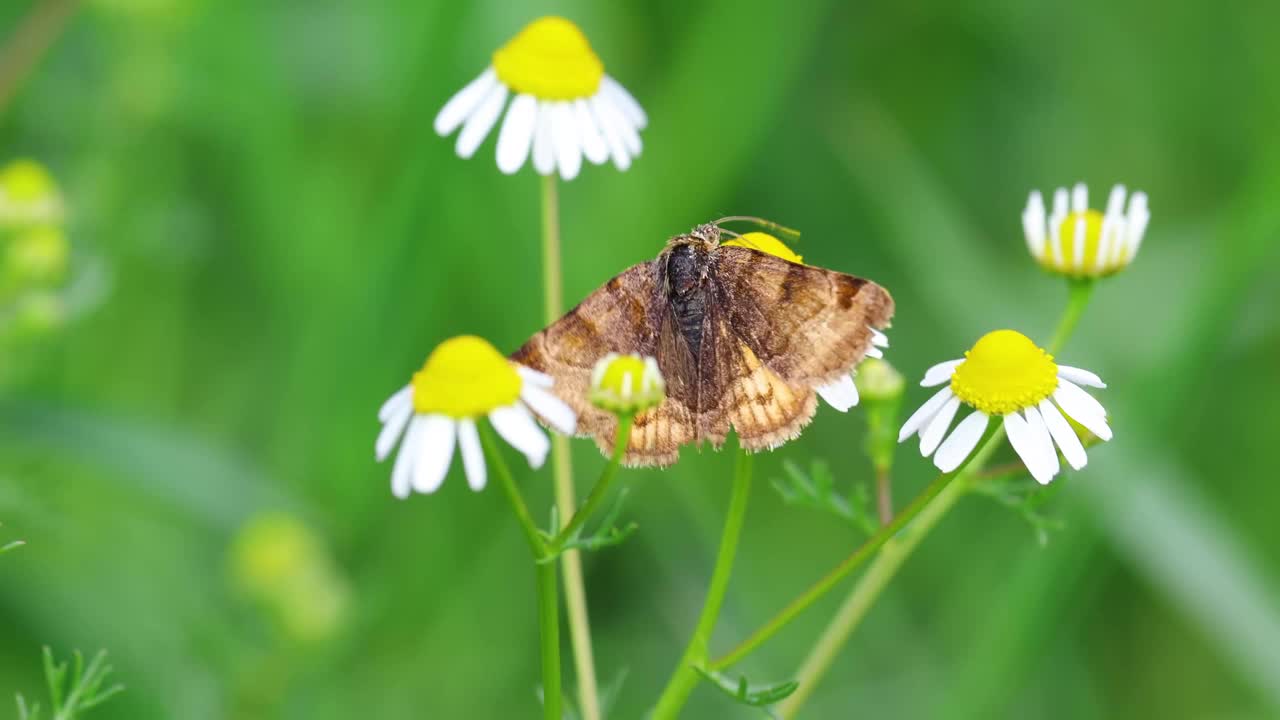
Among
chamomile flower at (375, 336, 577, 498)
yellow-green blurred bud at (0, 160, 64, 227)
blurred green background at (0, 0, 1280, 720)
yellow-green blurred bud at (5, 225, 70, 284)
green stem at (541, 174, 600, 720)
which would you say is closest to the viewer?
chamomile flower at (375, 336, 577, 498)

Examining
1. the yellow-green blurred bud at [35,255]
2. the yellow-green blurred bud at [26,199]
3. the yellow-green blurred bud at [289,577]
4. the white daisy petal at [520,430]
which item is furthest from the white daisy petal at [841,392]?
the yellow-green blurred bud at [26,199]

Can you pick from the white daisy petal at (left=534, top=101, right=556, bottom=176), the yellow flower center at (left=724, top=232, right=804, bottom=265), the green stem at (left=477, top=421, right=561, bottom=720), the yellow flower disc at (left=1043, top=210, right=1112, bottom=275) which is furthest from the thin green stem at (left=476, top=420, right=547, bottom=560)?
the yellow flower disc at (left=1043, top=210, right=1112, bottom=275)

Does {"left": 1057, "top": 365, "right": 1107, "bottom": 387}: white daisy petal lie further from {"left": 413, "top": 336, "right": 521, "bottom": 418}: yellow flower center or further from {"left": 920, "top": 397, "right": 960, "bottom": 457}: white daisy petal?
{"left": 413, "top": 336, "right": 521, "bottom": 418}: yellow flower center

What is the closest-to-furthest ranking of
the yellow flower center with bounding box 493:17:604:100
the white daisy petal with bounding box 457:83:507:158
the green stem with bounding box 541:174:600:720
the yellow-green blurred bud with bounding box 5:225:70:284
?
the green stem with bounding box 541:174:600:720
the white daisy petal with bounding box 457:83:507:158
the yellow flower center with bounding box 493:17:604:100
the yellow-green blurred bud with bounding box 5:225:70:284

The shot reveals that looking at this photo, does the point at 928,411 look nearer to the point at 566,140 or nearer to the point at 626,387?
the point at 626,387

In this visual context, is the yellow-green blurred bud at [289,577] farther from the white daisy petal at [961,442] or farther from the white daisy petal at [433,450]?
the white daisy petal at [961,442]

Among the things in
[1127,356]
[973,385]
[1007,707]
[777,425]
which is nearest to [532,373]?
[777,425]
